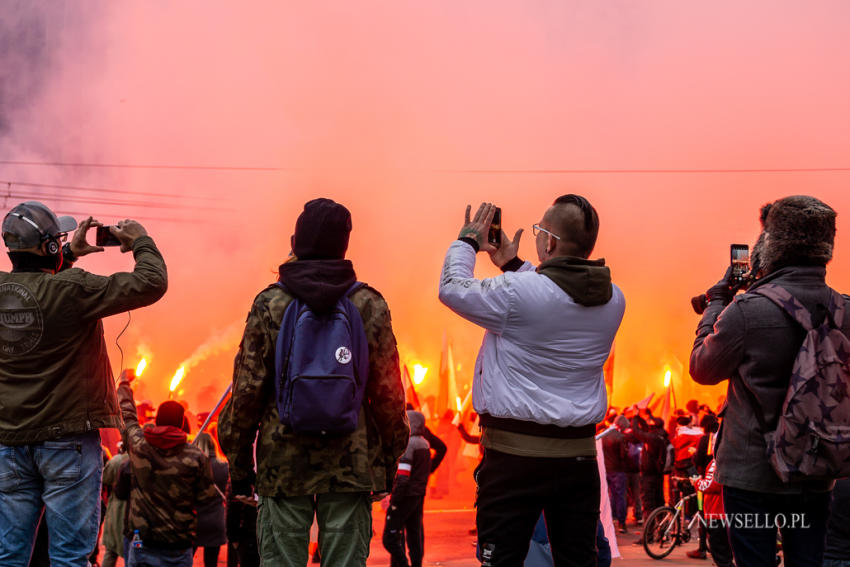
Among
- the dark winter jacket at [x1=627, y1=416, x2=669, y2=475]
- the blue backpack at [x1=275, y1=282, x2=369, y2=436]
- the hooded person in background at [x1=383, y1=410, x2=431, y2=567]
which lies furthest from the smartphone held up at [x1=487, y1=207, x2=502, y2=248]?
the dark winter jacket at [x1=627, y1=416, x2=669, y2=475]

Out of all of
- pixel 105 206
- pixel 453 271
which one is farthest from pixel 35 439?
pixel 105 206

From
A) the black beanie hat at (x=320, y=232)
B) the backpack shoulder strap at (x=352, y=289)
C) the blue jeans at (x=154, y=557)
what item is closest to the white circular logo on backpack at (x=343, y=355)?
the backpack shoulder strap at (x=352, y=289)

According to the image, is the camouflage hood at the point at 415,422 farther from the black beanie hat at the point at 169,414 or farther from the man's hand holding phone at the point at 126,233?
the man's hand holding phone at the point at 126,233

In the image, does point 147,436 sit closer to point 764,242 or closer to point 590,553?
point 590,553

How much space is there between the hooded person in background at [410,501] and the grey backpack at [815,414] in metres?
6.34

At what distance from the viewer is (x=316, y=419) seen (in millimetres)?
3432

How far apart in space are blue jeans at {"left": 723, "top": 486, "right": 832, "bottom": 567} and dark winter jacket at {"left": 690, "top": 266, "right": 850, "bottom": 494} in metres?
0.05

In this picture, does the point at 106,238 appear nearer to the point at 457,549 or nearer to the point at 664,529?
the point at 457,549

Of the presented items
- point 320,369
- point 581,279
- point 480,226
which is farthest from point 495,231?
point 320,369

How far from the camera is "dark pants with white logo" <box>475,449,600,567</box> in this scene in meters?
3.65

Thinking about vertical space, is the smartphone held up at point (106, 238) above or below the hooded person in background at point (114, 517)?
above

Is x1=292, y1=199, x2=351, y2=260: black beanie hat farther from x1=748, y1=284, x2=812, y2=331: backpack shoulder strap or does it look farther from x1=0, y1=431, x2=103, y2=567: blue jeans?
x1=748, y1=284, x2=812, y2=331: backpack shoulder strap

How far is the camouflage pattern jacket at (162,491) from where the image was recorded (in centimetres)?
642

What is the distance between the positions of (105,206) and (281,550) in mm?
37358
